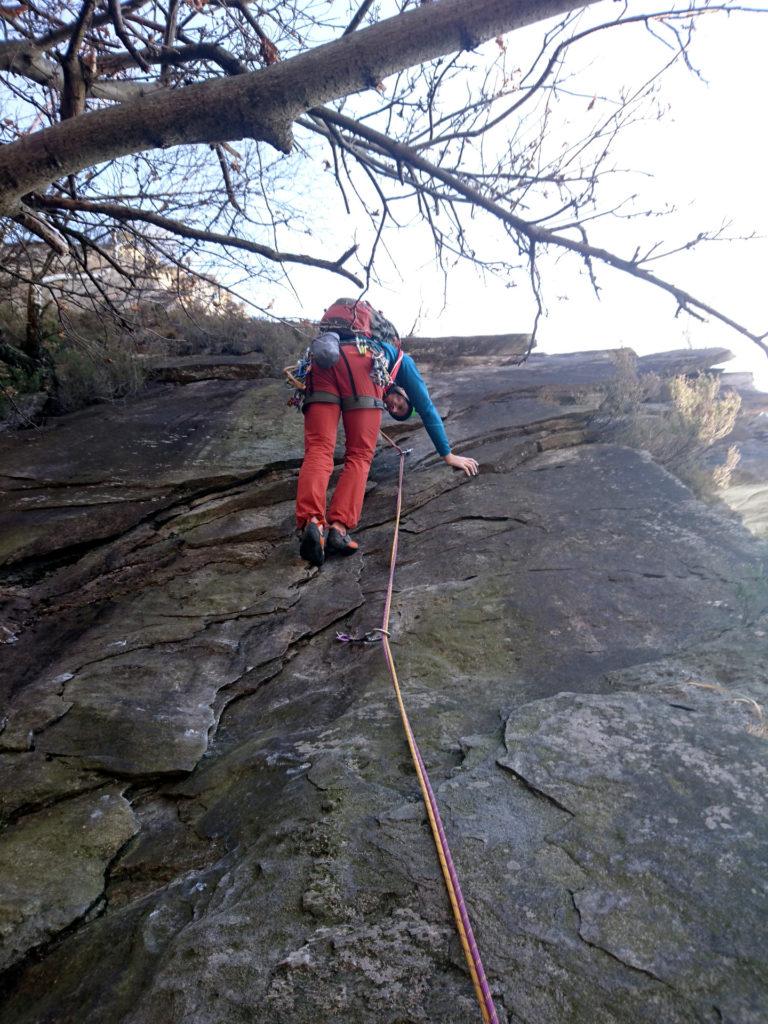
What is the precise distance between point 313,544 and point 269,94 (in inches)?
88.5

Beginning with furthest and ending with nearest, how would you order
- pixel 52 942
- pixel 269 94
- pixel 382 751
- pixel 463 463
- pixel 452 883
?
1. pixel 463 463
2. pixel 269 94
3. pixel 382 751
4. pixel 52 942
5. pixel 452 883

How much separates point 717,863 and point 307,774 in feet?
3.93

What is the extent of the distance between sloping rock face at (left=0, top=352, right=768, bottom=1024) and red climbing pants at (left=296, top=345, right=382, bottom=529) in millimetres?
386

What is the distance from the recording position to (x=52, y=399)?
602 cm

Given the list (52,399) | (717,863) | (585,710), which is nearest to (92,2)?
(52,399)

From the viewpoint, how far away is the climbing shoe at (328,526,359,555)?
3.89 m

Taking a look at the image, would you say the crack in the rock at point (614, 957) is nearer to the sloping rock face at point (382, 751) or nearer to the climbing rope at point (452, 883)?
the sloping rock face at point (382, 751)

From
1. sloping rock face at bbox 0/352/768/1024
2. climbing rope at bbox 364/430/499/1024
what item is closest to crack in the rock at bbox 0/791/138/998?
sloping rock face at bbox 0/352/768/1024

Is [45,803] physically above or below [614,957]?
below

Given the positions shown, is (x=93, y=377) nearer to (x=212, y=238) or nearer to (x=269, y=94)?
(x=212, y=238)

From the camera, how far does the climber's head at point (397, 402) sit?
458cm

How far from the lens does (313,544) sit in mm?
3703

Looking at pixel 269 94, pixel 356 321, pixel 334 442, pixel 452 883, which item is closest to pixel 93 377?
pixel 356 321

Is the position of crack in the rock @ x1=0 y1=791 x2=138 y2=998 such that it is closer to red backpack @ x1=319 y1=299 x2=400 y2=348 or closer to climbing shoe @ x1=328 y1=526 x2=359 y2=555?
climbing shoe @ x1=328 y1=526 x2=359 y2=555
